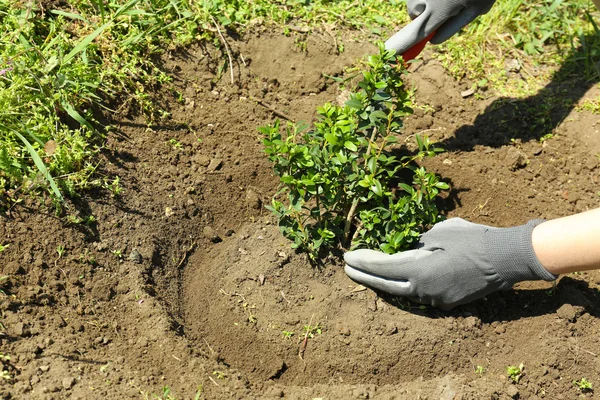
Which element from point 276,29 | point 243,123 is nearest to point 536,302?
point 243,123

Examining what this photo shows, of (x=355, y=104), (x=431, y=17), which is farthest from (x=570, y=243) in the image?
(x=431, y=17)

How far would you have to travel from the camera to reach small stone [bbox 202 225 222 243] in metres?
3.10

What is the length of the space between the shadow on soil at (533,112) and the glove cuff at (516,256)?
2.97 feet

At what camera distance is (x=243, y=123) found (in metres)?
3.43

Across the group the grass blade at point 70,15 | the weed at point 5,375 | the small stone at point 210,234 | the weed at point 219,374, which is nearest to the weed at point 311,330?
the weed at point 219,374

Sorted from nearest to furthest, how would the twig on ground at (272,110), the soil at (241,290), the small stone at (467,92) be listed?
the soil at (241,290)
the twig on ground at (272,110)
the small stone at (467,92)

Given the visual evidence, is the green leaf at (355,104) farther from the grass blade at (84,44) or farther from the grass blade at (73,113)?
the grass blade at (84,44)

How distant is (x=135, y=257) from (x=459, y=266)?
1.39 metres

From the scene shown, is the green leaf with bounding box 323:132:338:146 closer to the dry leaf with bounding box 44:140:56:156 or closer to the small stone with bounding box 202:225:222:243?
the small stone with bounding box 202:225:222:243

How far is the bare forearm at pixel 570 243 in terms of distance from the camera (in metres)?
2.49

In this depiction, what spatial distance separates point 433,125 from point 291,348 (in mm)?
1534

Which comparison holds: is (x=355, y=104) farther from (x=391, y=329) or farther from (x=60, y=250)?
(x=60, y=250)

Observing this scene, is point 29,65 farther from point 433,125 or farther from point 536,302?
point 536,302

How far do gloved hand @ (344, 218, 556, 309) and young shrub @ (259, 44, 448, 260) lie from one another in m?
0.10
